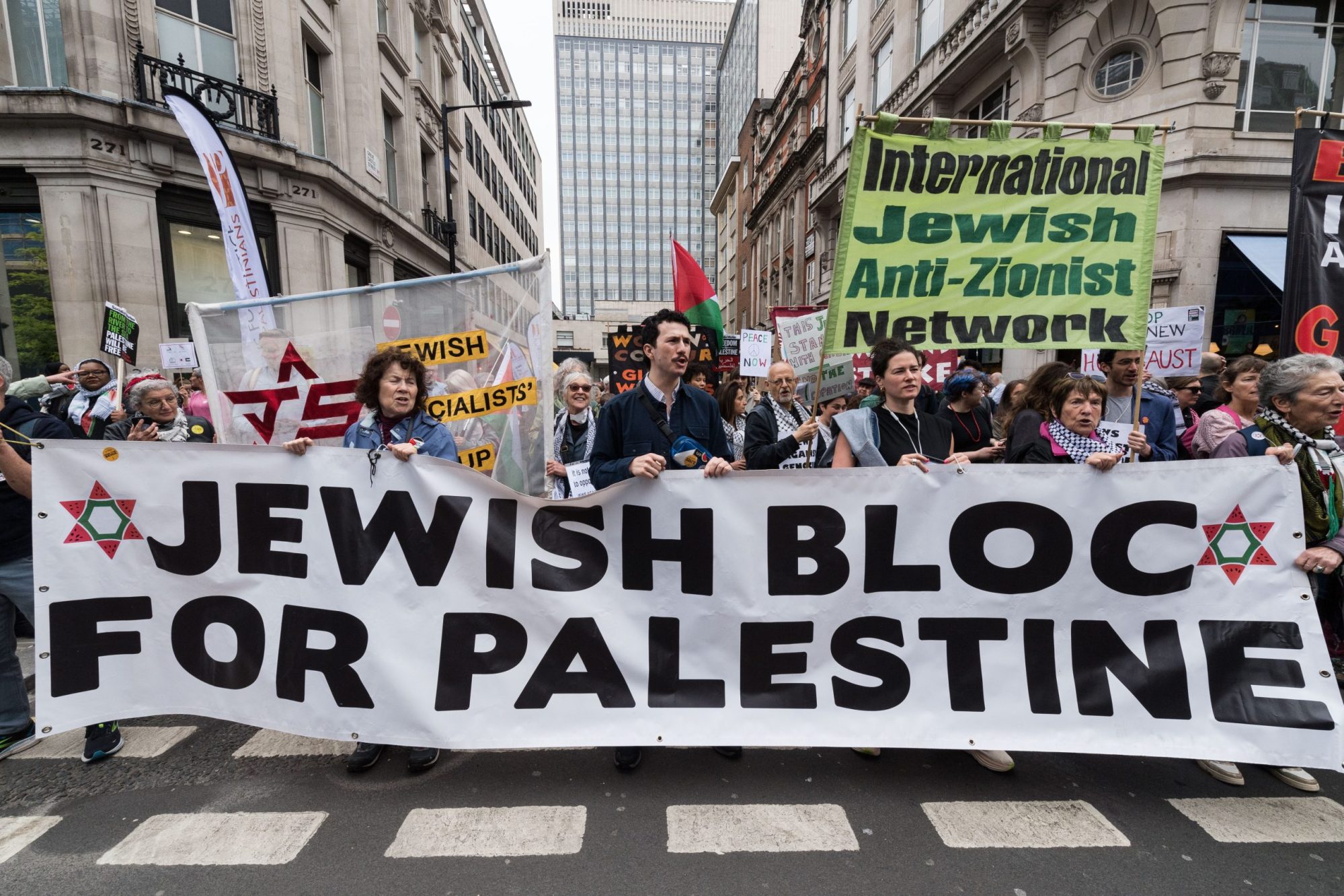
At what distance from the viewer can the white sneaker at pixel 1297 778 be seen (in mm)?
2572

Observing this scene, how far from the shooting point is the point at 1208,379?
18.4ft

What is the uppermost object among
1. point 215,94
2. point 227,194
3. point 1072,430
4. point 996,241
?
point 215,94

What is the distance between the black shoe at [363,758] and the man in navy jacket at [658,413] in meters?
1.59

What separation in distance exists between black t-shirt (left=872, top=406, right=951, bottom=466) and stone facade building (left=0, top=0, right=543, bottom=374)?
41.7 feet

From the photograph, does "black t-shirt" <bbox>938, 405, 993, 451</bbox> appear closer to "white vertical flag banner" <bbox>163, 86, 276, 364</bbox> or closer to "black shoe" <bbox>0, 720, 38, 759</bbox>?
"black shoe" <bbox>0, 720, 38, 759</bbox>

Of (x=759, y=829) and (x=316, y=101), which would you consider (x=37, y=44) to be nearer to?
(x=316, y=101)

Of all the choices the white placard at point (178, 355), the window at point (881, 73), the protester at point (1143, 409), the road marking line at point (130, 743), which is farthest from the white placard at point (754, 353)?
the window at point (881, 73)

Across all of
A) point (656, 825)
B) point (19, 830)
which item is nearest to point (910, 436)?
point (656, 825)

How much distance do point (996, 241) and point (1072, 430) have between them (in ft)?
3.40

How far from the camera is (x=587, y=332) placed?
6569 centimetres

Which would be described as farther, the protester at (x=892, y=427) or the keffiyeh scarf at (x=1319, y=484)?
the protester at (x=892, y=427)

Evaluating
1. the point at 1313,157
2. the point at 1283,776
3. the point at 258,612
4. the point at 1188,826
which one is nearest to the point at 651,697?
the point at 258,612

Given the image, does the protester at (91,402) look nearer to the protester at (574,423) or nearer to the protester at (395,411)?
the protester at (395,411)

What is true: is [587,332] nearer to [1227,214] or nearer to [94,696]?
[1227,214]
